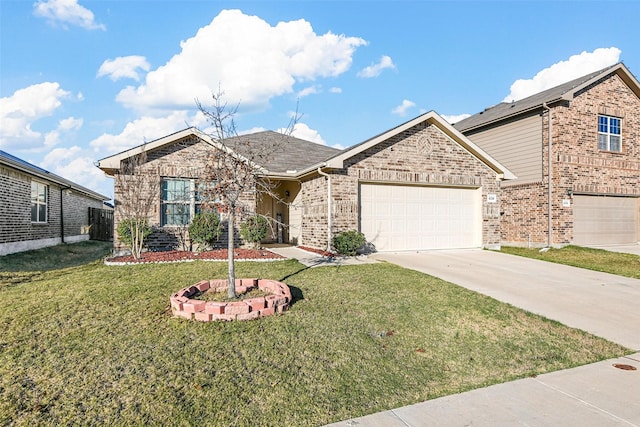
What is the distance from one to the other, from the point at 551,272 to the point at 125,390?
382 inches

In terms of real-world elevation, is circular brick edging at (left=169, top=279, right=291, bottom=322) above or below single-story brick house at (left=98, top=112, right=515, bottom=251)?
below

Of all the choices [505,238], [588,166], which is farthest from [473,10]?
[505,238]

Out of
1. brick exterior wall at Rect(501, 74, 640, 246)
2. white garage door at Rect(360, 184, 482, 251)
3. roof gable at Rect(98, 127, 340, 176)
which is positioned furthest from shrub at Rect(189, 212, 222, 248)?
brick exterior wall at Rect(501, 74, 640, 246)

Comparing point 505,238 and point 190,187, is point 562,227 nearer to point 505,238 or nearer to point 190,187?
point 505,238

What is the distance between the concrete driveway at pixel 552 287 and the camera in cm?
524

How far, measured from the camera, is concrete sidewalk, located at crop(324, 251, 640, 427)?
280 centimetres

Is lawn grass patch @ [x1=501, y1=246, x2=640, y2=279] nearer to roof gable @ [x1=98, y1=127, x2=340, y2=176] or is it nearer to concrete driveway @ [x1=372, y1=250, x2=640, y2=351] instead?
concrete driveway @ [x1=372, y1=250, x2=640, y2=351]

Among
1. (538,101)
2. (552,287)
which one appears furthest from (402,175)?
(538,101)

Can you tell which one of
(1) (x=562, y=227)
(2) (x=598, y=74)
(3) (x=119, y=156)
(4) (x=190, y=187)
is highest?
(2) (x=598, y=74)

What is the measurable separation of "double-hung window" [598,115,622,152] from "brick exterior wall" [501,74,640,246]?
8.7 inches

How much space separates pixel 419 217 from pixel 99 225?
62.0ft

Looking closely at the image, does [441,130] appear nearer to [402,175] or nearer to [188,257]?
[402,175]

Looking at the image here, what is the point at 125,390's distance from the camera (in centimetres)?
312

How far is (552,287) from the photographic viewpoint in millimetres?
7324
